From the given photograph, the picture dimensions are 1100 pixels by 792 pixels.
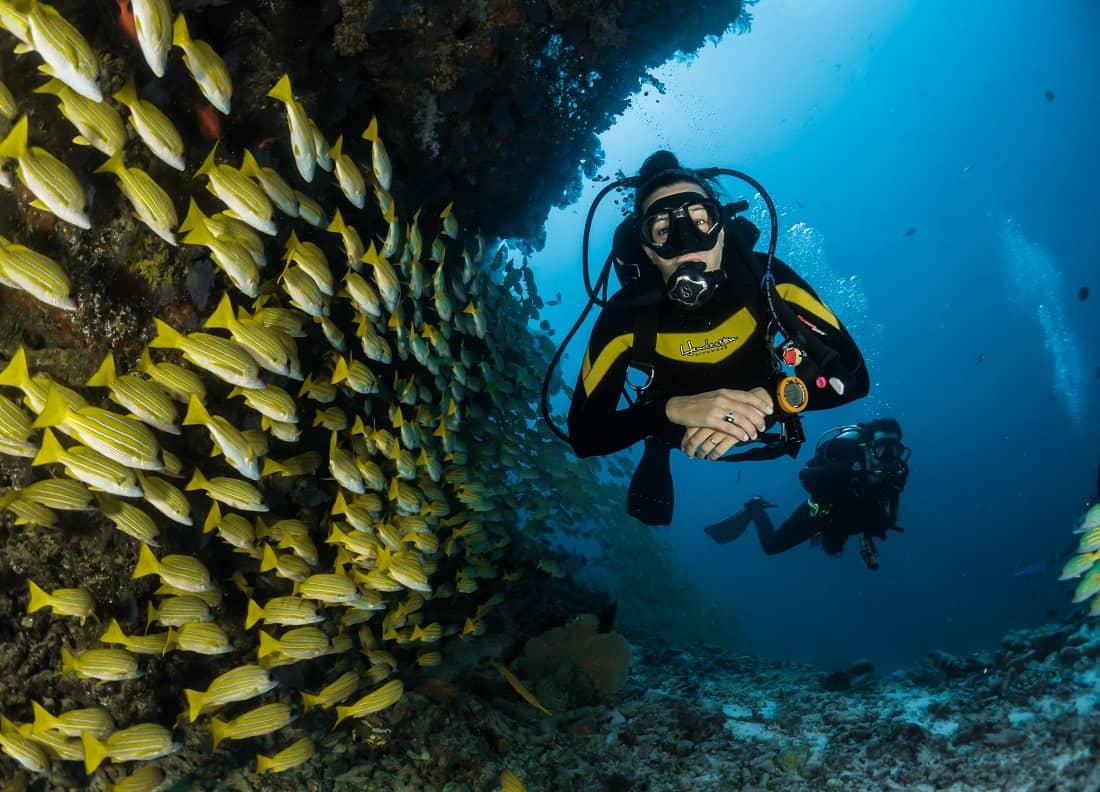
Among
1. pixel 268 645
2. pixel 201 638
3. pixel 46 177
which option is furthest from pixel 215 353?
pixel 268 645

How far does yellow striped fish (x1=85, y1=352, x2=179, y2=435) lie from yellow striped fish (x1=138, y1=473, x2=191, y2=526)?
414mm

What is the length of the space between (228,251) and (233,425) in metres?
1.36

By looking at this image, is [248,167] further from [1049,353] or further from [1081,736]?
[1049,353]

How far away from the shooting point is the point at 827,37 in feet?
240

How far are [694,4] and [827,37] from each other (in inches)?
3319

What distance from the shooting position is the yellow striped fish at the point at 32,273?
2.69m

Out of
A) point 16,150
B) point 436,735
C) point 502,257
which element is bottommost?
point 436,735

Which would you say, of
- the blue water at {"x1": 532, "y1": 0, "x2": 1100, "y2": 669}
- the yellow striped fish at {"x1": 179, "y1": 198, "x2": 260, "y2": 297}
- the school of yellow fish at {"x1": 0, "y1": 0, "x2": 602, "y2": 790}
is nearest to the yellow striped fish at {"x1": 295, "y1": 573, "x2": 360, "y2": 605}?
the school of yellow fish at {"x1": 0, "y1": 0, "x2": 602, "y2": 790}

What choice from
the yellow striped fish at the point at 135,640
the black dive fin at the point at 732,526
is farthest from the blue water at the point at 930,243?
the yellow striped fish at the point at 135,640

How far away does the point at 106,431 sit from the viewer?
2779 millimetres

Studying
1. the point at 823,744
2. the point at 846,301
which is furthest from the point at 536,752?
the point at 846,301

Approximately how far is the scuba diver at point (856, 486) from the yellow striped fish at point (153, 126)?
25.8ft

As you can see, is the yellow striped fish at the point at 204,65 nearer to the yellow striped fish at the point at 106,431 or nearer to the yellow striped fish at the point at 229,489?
the yellow striped fish at the point at 106,431

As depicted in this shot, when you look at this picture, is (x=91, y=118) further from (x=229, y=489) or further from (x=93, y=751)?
(x=93, y=751)
